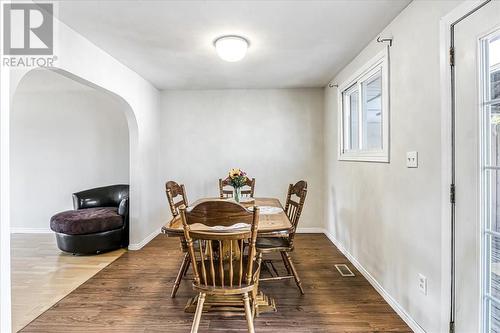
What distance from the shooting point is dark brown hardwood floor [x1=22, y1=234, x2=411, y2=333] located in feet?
6.84

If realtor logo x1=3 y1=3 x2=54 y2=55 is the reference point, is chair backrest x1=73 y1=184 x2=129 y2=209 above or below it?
below

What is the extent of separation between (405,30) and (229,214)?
195cm

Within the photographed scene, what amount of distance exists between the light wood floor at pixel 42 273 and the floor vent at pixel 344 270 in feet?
8.90

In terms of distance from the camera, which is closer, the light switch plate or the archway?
the light switch plate

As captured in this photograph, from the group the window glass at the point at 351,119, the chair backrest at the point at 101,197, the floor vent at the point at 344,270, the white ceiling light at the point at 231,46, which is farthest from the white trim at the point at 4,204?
the window glass at the point at 351,119

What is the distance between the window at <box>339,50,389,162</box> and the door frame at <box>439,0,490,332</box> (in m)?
0.74

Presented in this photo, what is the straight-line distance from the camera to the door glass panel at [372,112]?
2.93 m

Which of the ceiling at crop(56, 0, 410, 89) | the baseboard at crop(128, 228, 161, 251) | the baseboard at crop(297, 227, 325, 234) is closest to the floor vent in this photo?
the baseboard at crop(297, 227, 325, 234)

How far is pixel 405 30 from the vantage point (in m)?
2.18

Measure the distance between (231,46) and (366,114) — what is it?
173 cm

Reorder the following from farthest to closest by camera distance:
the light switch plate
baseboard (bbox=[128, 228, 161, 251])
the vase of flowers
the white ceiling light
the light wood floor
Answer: baseboard (bbox=[128, 228, 161, 251]) < the vase of flowers < the white ceiling light < the light wood floor < the light switch plate

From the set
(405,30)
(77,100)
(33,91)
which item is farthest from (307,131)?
(33,91)

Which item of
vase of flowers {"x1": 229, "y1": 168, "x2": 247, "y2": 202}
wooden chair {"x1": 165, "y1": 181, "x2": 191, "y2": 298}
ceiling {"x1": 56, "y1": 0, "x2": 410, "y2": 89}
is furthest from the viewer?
vase of flowers {"x1": 229, "y1": 168, "x2": 247, "y2": 202}

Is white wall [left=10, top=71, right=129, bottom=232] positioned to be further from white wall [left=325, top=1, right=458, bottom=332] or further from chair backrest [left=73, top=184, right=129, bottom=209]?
white wall [left=325, top=1, right=458, bottom=332]
